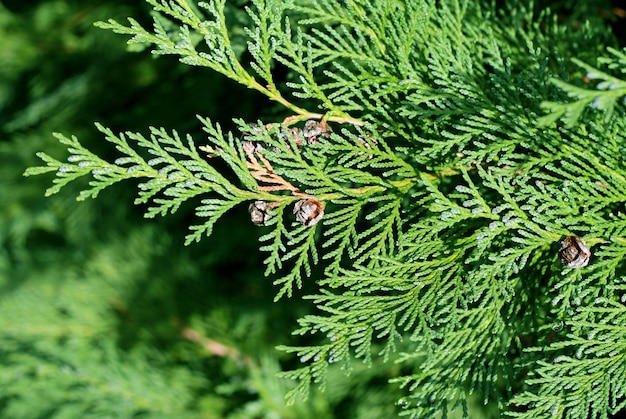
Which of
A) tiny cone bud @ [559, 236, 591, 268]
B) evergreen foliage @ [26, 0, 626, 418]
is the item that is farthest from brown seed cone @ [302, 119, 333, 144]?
tiny cone bud @ [559, 236, 591, 268]

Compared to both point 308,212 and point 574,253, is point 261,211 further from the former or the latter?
point 574,253

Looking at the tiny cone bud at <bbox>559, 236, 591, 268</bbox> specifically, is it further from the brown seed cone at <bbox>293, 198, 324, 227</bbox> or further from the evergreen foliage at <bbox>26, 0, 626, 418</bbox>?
the brown seed cone at <bbox>293, 198, 324, 227</bbox>

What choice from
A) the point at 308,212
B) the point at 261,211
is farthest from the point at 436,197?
the point at 261,211

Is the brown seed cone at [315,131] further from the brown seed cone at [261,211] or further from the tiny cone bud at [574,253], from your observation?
the tiny cone bud at [574,253]

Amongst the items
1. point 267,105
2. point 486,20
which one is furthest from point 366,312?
point 267,105

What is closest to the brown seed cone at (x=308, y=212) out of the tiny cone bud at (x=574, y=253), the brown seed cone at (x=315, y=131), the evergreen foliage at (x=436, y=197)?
the evergreen foliage at (x=436, y=197)

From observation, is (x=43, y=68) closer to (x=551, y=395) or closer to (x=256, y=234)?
(x=256, y=234)

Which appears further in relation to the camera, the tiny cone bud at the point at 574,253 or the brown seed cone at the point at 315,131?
the brown seed cone at the point at 315,131

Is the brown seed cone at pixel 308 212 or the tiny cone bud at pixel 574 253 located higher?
the brown seed cone at pixel 308 212

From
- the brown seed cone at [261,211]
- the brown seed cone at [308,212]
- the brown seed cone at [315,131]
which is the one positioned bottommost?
the brown seed cone at [308,212]
